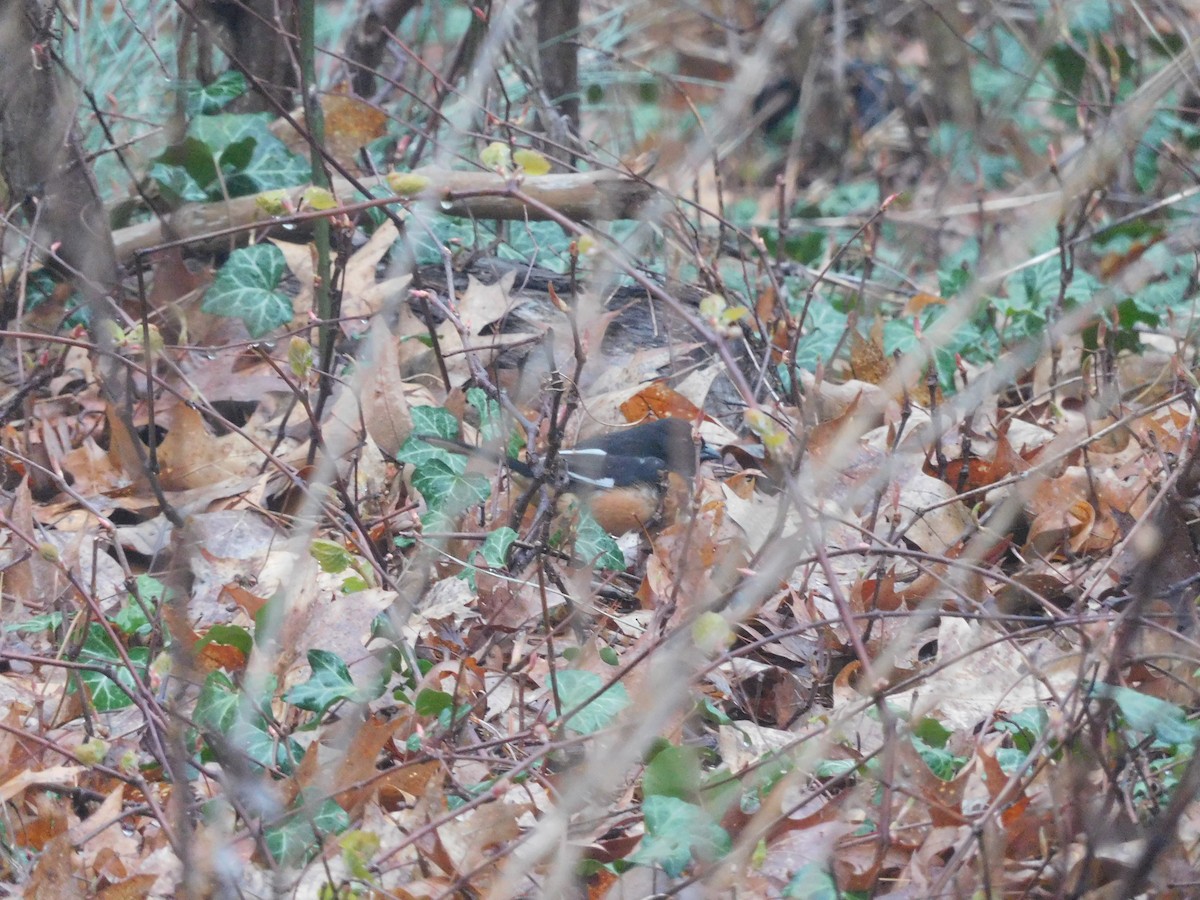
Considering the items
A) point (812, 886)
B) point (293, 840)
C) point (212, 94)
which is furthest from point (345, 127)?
point (812, 886)

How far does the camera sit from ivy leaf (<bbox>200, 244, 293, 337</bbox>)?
3.33 m

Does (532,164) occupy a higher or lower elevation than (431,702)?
higher

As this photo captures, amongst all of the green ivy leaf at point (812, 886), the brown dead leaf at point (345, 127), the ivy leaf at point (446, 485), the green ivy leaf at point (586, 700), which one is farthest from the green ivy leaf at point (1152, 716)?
the brown dead leaf at point (345, 127)

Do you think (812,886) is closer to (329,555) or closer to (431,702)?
(431,702)

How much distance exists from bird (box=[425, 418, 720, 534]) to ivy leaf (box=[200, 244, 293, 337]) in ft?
2.96

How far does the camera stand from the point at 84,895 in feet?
6.12

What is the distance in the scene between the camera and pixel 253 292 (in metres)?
3.35

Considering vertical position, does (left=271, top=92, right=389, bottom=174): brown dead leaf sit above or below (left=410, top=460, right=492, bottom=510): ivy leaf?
above

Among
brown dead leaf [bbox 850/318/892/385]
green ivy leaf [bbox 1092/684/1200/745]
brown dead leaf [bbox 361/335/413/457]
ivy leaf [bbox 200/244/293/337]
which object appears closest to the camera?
green ivy leaf [bbox 1092/684/1200/745]

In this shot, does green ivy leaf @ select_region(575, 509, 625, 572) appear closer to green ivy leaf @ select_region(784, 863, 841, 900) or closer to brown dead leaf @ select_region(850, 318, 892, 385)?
green ivy leaf @ select_region(784, 863, 841, 900)

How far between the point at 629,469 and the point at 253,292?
3.88ft

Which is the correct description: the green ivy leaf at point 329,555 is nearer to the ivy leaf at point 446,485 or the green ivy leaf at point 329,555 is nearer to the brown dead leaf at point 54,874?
the ivy leaf at point 446,485

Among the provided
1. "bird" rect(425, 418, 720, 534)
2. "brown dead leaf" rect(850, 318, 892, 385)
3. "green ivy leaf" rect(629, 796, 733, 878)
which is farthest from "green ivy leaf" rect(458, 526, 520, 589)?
"brown dead leaf" rect(850, 318, 892, 385)

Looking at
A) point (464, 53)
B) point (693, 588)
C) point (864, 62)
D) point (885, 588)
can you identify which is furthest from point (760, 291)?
point (864, 62)
